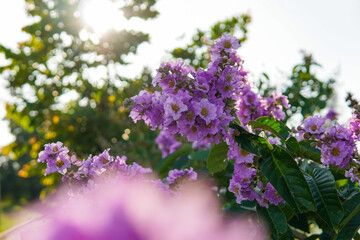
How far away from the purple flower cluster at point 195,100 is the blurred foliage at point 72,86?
192 cm

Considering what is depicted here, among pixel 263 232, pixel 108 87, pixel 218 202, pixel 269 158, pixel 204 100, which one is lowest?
pixel 108 87

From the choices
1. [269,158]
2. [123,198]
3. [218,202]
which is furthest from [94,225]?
[218,202]

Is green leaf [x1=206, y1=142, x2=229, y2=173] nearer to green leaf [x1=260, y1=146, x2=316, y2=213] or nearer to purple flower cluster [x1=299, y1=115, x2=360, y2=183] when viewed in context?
green leaf [x1=260, y1=146, x2=316, y2=213]

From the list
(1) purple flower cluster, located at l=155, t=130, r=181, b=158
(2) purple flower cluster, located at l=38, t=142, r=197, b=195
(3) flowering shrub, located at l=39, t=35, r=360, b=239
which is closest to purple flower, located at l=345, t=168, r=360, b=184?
(3) flowering shrub, located at l=39, t=35, r=360, b=239

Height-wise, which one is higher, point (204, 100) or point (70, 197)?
point (204, 100)

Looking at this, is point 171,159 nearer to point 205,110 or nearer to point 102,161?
point 102,161

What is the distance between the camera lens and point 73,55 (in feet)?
10.9

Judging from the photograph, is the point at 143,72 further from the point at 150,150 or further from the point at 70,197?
the point at 70,197

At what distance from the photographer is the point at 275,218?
1.22 m

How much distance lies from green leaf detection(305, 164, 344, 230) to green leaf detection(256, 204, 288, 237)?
124 mm

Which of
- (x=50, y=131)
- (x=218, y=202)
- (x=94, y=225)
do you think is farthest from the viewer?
(x=50, y=131)

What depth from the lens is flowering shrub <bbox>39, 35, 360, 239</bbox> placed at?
42.1 inches

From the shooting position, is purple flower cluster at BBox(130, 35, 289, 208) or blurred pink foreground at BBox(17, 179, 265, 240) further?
purple flower cluster at BBox(130, 35, 289, 208)

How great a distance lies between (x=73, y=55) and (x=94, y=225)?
3.21 m
